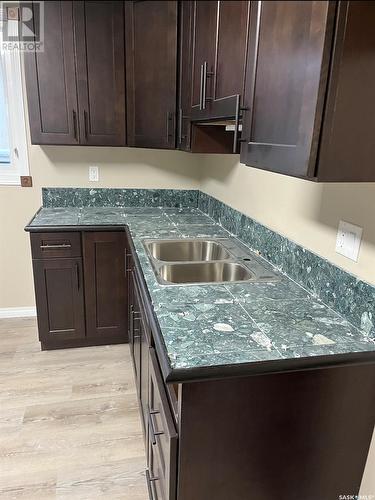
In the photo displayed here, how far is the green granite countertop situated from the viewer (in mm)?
967

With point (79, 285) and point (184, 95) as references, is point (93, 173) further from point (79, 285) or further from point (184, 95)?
point (184, 95)

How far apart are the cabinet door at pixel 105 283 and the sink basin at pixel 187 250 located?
0.42 meters

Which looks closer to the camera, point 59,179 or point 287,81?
point 287,81

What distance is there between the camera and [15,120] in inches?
102

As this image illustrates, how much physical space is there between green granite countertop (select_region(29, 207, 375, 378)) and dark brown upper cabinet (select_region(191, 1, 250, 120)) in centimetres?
62

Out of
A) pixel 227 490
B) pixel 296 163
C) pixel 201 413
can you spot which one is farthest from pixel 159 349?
pixel 296 163

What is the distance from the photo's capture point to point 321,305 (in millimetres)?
1291

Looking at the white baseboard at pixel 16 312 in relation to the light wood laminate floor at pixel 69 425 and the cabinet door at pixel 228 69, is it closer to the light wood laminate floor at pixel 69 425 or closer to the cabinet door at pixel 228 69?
the light wood laminate floor at pixel 69 425

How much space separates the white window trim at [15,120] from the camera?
2.46 metres

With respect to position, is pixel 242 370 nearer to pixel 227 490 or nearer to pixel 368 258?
pixel 227 490

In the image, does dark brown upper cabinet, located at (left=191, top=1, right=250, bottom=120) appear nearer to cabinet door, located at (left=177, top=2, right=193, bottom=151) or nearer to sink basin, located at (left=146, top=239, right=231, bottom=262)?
cabinet door, located at (left=177, top=2, right=193, bottom=151)

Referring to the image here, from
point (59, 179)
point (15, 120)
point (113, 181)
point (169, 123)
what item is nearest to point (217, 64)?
point (169, 123)

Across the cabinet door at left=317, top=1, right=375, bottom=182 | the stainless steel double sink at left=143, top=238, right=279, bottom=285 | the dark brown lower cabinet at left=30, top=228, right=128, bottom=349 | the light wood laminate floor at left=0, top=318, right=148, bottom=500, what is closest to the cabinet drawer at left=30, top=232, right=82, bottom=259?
the dark brown lower cabinet at left=30, top=228, right=128, bottom=349

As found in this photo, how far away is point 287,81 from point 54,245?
1798 mm
